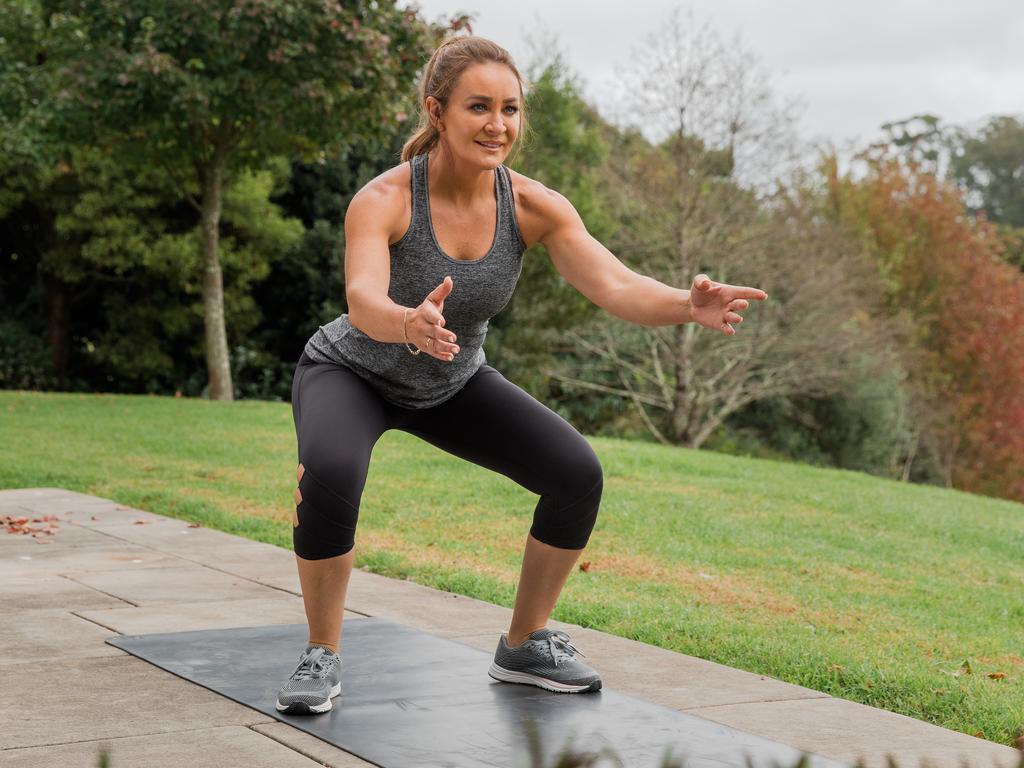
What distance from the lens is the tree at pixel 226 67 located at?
493 inches

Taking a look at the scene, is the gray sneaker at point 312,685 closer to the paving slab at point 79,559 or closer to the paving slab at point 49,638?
the paving slab at point 49,638

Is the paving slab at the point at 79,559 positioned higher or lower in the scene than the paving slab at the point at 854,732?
lower

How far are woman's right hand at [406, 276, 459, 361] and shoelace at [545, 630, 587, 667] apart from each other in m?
1.22

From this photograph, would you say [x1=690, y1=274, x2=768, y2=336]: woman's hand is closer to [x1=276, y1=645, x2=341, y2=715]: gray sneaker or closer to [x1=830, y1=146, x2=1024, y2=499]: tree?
[x1=276, y1=645, x2=341, y2=715]: gray sneaker

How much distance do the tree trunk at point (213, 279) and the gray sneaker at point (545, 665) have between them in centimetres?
1183

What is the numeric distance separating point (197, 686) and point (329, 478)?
0.80m

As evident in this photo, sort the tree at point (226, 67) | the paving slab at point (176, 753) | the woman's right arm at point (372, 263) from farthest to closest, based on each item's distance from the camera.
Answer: the tree at point (226, 67), the woman's right arm at point (372, 263), the paving slab at point (176, 753)

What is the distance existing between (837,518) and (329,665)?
5.83m

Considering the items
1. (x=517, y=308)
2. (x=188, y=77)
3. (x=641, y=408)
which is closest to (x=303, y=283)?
(x=517, y=308)

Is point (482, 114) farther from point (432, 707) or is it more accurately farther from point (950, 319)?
point (950, 319)

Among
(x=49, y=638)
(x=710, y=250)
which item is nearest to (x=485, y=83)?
(x=49, y=638)

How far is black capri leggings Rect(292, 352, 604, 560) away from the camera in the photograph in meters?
3.18

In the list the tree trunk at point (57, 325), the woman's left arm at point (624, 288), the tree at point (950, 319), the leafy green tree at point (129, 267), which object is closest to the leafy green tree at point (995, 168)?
the tree at point (950, 319)

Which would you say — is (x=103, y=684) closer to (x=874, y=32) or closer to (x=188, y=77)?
(x=188, y=77)
